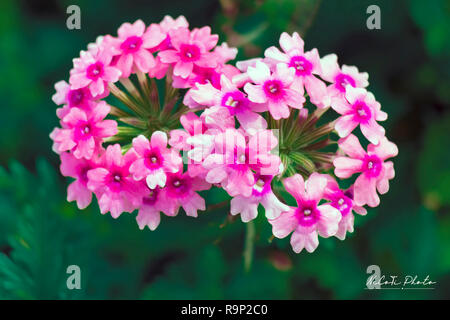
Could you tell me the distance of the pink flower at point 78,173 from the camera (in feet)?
6.55

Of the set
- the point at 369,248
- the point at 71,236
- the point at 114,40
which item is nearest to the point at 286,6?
the point at 114,40

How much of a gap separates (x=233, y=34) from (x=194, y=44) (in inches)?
46.5

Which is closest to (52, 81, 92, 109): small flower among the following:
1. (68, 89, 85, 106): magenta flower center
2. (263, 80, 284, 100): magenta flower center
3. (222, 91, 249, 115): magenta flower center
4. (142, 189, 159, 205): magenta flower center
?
(68, 89, 85, 106): magenta flower center

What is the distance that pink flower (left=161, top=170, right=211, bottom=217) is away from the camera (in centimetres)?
188

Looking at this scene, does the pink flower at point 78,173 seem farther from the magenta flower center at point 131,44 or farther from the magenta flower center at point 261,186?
the magenta flower center at point 261,186

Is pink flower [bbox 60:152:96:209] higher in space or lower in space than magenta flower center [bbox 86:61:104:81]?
lower

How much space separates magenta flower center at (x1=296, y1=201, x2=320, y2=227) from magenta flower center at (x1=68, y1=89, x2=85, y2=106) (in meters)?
0.96

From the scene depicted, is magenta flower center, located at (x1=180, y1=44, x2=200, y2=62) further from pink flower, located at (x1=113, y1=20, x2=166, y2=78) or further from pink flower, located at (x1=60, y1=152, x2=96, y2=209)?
Answer: pink flower, located at (x1=60, y1=152, x2=96, y2=209)

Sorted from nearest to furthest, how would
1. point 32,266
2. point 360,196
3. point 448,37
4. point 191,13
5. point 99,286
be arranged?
A: point 360,196, point 32,266, point 99,286, point 448,37, point 191,13

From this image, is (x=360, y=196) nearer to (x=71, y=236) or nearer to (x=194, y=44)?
(x=194, y=44)

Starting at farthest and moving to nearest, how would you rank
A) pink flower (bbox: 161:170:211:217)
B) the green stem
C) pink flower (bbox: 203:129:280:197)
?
the green stem, pink flower (bbox: 161:170:211:217), pink flower (bbox: 203:129:280:197)

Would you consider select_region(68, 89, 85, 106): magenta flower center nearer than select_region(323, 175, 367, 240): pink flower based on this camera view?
No

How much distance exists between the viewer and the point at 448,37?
3.13 m

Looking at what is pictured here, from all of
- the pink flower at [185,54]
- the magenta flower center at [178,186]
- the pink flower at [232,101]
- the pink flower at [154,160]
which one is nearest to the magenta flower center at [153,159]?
the pink flower at [154,160]
